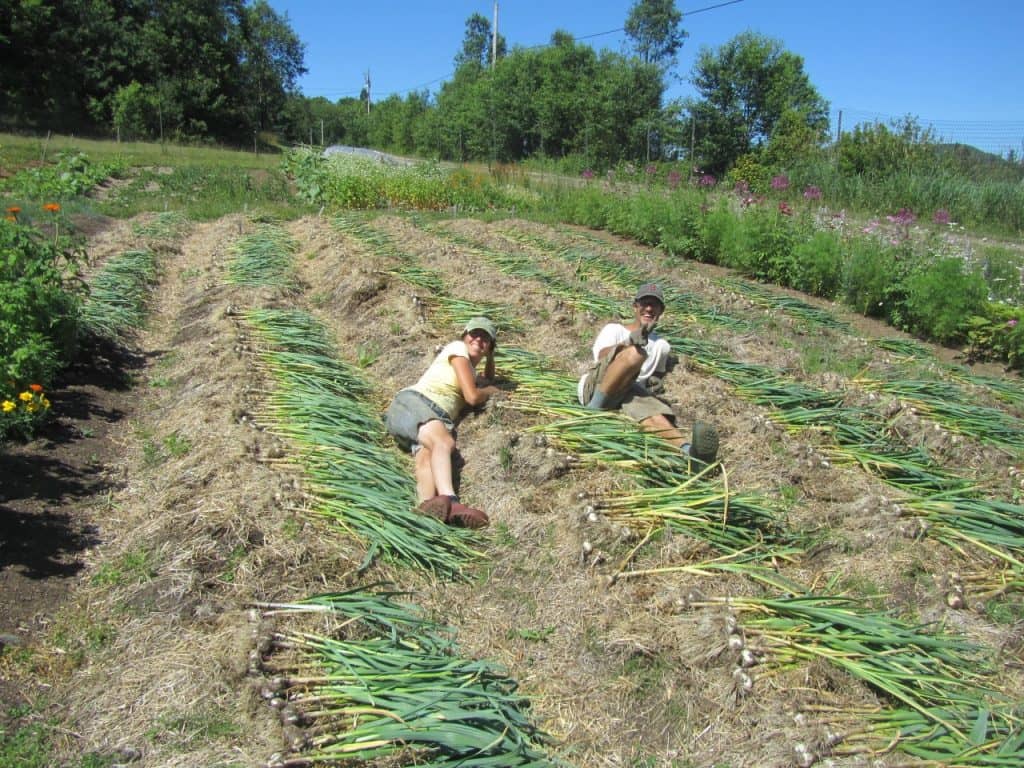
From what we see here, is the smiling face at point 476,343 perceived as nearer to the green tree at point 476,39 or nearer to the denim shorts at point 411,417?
the denim shorts at point 411,417

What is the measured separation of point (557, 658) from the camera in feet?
9.38

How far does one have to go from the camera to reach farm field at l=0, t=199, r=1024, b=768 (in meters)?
2.46

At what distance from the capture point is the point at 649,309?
486 centimetres

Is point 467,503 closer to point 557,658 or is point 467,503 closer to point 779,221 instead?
point 557,658

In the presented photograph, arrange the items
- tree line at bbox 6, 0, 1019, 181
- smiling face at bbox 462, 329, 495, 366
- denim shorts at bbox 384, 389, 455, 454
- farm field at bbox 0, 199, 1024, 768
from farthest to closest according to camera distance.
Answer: tree line at bbox 6, 0, 1019, 181
smiling face at bbox 462, 329, 495, 366
denim shorts at bbox 384, 389, 455, 454
farm field at bbox 0, 199, 1024, 768

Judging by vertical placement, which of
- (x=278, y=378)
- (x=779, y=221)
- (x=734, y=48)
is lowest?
(x=278, y=378)

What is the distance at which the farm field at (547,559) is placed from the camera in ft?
8.07

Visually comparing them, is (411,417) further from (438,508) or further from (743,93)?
(743,93)

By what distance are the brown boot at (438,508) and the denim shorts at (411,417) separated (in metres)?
0.66

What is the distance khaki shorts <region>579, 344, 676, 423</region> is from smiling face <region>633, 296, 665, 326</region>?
0.41 metres

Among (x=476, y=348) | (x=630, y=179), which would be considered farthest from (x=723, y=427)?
(x=630, y=179)

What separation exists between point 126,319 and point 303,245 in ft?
13.8

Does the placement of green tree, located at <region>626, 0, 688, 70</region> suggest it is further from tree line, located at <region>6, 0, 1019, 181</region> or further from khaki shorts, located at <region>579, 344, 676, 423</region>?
khaki shorts, located at <region>579, 344, 676, 423</region>

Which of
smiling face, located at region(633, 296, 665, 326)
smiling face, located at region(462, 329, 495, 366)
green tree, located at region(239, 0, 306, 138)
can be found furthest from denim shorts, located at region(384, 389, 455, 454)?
green tree, located at region(239, 0, 306, 138)
